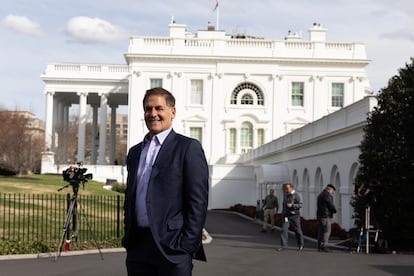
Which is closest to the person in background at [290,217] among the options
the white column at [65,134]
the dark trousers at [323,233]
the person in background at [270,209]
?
the dark trousers at [323,233]

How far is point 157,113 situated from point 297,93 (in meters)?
59.2

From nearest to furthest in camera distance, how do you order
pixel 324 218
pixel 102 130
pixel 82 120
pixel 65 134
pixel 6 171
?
1. pixel 324 218
2. pixel 6 171
3. pixel 102 130
4. pixel 82 120
5. pixel 65 134

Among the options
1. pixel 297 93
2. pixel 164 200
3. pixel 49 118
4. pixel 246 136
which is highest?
pixel 297 93

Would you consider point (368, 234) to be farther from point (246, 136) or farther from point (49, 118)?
point (49, 118)

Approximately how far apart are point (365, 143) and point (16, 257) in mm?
9149

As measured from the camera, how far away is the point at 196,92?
6253 cm

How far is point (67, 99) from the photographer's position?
79.0 meters

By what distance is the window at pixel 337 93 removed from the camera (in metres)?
63.1

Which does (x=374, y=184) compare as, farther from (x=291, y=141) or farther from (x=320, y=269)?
(x=291, y=141)

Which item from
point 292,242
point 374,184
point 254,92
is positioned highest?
point 254,92

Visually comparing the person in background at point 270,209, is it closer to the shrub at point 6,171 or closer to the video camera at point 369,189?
the video camera at point 369,189

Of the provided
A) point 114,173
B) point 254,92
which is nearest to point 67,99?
point 114,173

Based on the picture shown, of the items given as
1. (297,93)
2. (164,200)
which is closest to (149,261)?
(164,200)

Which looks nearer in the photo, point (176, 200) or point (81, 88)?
point (176, 200)
